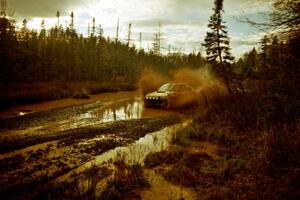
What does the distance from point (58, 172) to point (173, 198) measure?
8.79ft

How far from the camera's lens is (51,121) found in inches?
438

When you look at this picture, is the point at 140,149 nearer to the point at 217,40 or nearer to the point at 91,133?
the point at 91,133

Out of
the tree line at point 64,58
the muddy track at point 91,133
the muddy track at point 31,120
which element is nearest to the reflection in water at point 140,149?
the muddy track at point 91,133

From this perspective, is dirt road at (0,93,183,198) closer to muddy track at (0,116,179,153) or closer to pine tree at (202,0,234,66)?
muddy track at (0,116,179,153)

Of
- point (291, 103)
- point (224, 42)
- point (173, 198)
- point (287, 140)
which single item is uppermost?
point (224, 42)

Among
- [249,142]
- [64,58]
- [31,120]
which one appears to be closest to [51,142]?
[31,120]

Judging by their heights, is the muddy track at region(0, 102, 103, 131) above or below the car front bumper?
below

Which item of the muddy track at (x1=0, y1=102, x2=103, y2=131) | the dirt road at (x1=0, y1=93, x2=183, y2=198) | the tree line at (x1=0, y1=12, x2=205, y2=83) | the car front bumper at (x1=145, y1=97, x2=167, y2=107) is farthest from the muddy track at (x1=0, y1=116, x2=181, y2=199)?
the tree line at (x1=0, y1=12, x2=205, y2=83)

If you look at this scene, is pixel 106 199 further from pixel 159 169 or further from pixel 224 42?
pixel 224 42

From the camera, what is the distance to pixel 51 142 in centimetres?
781

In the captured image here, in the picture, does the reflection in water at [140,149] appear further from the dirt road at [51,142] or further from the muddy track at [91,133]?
the muddy track at [91,133]

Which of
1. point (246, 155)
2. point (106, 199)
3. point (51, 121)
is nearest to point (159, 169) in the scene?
point (106, 199)

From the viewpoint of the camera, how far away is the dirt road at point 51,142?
17.1ft

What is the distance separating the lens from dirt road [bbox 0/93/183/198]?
→ 5207mm
